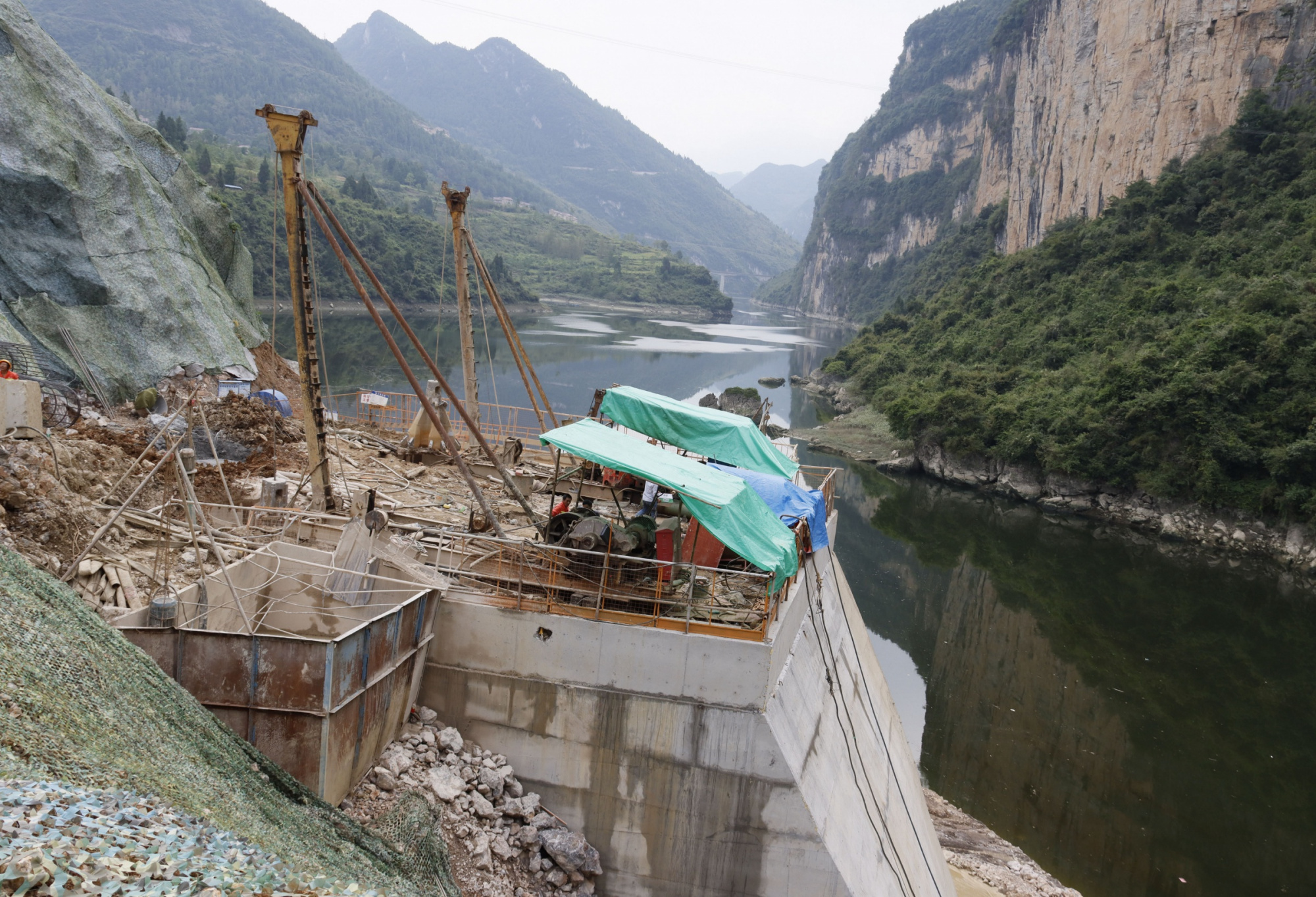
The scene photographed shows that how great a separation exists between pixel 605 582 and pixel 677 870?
3533 millimetres

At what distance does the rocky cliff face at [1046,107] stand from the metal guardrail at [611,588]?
52672 millimetres

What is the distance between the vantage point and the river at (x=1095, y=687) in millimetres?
14938

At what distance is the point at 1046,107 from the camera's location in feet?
232

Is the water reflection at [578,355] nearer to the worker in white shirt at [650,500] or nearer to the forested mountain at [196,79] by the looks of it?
the worker in white shirt at [650,500]

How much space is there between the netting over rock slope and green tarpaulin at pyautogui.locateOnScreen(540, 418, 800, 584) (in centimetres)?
474

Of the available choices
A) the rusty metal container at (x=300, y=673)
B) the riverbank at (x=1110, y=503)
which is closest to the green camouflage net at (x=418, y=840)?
the rusty metal container at (x=300, y=673)

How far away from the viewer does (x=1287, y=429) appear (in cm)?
3042

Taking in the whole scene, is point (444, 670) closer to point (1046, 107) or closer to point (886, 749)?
point (886, 749)

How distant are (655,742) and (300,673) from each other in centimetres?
407

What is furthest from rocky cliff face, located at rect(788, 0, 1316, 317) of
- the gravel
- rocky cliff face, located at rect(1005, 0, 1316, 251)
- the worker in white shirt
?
Answer: the gravel

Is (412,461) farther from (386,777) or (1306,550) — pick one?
(1306,550)

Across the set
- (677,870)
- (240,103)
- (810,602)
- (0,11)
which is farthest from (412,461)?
(240,103)

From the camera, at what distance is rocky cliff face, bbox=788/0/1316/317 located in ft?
156

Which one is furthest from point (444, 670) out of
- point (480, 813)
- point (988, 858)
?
point (988, 858)
